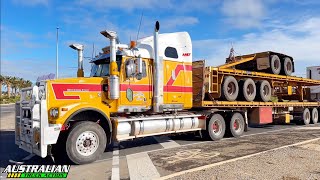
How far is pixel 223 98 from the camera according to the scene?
39.5ft

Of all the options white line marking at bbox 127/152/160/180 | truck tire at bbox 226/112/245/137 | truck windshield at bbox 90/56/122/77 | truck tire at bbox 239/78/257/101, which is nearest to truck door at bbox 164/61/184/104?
truck windshield at bbox 90/56/122/77

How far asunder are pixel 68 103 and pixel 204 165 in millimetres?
3643

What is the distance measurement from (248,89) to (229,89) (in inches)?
46.9

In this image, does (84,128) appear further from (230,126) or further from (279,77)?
(279,77)

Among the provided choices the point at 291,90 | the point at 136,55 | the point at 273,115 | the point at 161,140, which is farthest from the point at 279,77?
the point at 136,55

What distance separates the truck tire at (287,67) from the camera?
14969 mm

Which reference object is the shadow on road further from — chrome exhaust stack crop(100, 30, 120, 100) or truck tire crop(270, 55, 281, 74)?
truck tire crop(270, 55, 281, 74)

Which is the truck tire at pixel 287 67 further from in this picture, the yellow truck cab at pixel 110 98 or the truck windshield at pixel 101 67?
A: the truck windshield at pixel 101 67

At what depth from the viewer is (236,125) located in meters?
12.5

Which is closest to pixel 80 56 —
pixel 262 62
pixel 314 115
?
pixel 262 62

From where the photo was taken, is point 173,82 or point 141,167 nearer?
point 141,167

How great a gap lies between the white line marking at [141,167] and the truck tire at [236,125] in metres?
4.63

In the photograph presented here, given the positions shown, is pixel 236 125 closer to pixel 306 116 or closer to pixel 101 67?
pixel 101 67

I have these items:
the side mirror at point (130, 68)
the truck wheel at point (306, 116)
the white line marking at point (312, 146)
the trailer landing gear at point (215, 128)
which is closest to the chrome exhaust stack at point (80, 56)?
the side mirror at point (130, 68)
